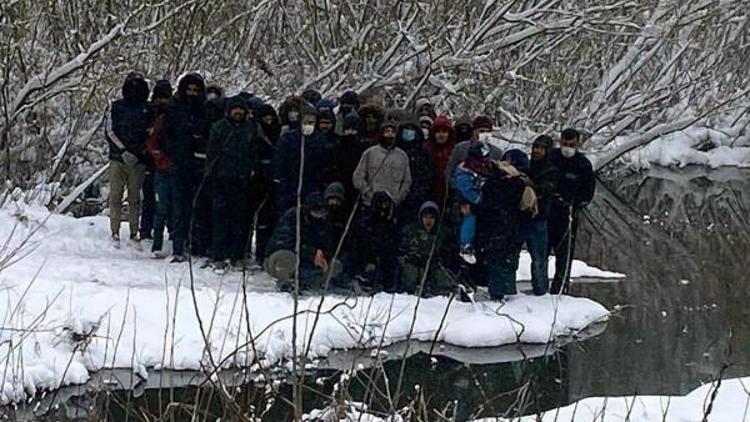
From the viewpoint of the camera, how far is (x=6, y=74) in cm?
1344

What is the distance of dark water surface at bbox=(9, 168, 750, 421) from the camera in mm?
7277

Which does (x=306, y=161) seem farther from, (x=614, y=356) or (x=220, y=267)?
(x=614, y=356)

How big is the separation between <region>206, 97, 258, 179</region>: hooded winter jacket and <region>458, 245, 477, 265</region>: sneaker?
2.15 m

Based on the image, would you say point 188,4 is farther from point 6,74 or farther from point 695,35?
point 695,35

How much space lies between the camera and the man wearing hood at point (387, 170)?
397 inches

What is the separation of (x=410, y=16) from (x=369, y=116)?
617 cm

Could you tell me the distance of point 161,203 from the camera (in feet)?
36.8

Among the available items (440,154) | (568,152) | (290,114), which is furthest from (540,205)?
(290,114)

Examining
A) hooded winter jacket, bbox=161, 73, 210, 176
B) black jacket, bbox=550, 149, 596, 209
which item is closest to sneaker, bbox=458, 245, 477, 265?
black jacket, bbox=550, 149, 596, 209

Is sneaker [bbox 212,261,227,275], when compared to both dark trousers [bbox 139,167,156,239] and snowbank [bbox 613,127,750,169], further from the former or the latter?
snowbank [bbox 613,127,750,169]

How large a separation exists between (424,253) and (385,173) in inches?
31.0

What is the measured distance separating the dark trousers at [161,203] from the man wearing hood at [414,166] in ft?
7.96

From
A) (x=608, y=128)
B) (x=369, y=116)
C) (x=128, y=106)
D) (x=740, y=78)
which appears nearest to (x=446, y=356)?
(x=369, y=116)

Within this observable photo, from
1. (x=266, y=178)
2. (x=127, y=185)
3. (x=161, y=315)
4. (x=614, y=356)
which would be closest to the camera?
(x=161, y=315)
